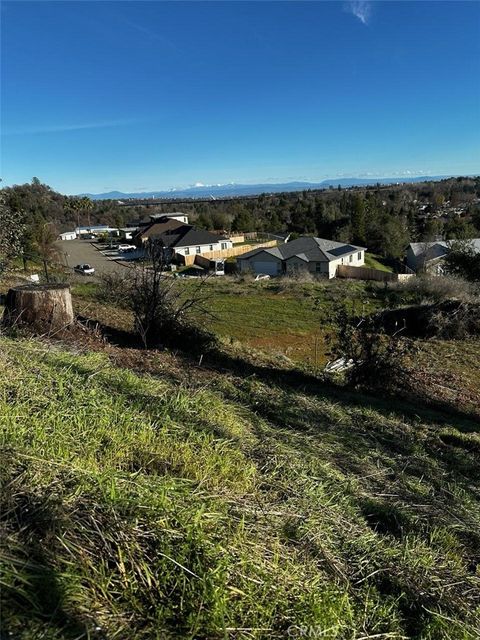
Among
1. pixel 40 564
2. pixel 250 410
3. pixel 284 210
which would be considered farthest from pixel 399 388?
pixel 284 210

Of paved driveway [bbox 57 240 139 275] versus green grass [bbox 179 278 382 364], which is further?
paved driveway [bbox 57 240 139 275]

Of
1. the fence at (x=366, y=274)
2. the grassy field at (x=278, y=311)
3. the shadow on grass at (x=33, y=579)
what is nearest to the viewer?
the shadow on grass at (x=33, y=579)

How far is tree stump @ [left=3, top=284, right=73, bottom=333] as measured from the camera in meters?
6.16

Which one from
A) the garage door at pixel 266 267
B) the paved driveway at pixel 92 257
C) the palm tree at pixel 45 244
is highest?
the palm tree at pixel 45 244

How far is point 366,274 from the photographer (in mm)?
42844

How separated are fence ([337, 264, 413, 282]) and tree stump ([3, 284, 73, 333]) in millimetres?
34783

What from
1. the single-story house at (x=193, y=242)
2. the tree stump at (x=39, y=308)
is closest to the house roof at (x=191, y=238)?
the single-story house at (x=193, y=242)

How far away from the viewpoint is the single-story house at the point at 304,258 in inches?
1800

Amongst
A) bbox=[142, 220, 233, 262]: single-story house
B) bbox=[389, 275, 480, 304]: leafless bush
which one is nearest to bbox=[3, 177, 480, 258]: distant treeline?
bbox=[142, 220, 233, 262]: single-story house

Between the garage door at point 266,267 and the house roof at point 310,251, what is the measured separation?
38.6 inches

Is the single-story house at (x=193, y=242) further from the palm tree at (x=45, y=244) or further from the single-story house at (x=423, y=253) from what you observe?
the single-story house at (x=423, y=253)

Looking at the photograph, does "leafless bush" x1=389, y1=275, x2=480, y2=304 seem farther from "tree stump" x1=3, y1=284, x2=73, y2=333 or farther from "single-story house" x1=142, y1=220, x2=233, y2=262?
"single-story house" x1=142, y1=220, x2=233, y2=262

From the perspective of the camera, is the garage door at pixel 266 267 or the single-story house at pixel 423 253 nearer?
the garage door at pixel 266 267

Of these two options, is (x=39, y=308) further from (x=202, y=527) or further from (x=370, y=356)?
(x=370, y=356)
